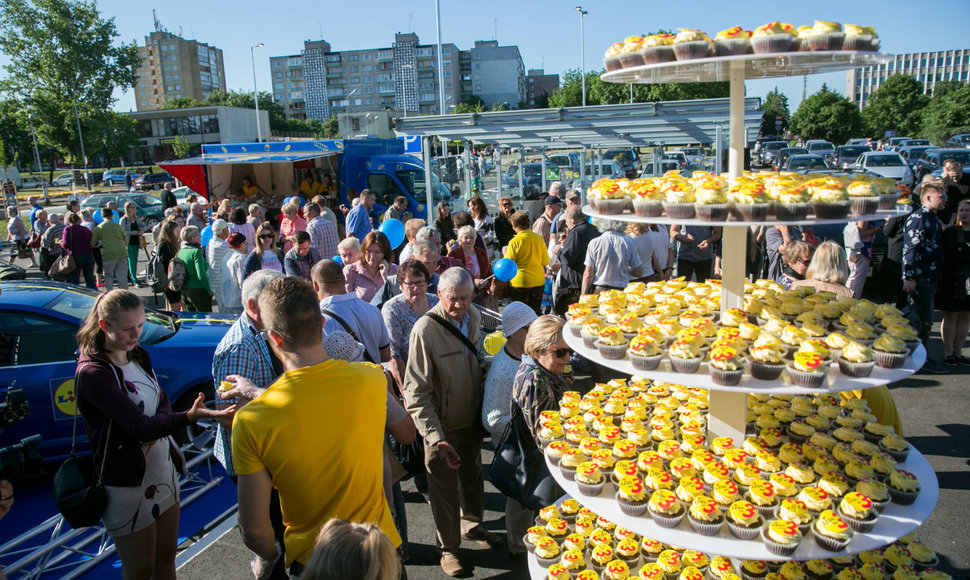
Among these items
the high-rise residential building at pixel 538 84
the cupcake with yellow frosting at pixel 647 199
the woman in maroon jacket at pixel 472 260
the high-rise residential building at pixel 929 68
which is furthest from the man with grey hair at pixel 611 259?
the high-rise residential building at pixel 929 68

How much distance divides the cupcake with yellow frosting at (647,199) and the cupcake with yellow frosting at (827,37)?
74 cm

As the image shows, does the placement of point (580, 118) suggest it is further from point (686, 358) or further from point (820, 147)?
point (820, 147)

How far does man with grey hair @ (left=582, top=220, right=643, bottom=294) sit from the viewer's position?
624 cm

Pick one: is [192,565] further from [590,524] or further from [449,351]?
[590,524]

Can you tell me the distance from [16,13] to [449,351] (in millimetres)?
60313

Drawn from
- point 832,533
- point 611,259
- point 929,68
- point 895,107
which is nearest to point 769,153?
point 895,107

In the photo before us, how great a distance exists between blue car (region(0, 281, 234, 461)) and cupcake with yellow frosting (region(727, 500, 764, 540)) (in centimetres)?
453

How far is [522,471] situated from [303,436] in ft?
5.21

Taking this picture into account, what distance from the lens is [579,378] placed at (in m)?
6.82

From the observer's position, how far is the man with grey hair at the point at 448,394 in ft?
11.9

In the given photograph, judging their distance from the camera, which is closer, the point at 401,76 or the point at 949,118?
the point at 949,118

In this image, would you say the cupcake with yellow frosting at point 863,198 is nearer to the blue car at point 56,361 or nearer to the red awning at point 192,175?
the blue car at point 56,361

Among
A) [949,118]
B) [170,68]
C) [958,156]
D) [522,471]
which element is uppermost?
[170,68]

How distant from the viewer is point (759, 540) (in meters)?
2.11
